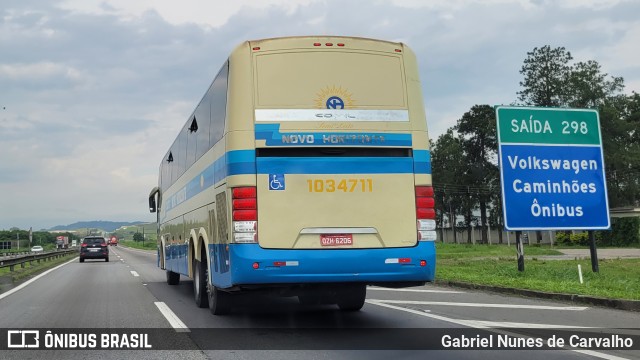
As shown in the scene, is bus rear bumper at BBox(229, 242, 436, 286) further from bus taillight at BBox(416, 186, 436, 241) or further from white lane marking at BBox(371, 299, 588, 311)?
white lane marking at BBox(371, 299, 588, 311)

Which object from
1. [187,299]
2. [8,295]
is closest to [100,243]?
[8,295]

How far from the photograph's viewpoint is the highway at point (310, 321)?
6871 millimetres

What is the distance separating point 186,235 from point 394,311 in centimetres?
476

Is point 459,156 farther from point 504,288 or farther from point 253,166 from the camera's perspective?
point 253,166

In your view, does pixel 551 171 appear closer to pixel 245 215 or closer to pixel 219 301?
pixel 219 301

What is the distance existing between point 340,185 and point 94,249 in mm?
36302

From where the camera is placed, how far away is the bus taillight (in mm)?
8305

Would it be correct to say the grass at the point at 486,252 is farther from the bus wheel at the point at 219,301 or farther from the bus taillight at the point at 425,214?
the bus taillight at the point at 425,214

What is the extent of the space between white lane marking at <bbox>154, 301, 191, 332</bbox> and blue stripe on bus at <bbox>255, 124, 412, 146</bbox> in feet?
9.66

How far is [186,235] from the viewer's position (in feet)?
42.1

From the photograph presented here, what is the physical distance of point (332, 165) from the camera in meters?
8.18

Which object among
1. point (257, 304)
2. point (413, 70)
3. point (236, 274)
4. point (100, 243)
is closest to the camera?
point (236, 274)

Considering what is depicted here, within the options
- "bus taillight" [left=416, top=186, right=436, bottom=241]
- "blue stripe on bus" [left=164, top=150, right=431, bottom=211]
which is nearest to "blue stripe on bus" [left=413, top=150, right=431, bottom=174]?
"blue stripe on bus" [left=164, top=150, right=431, bottom=211]

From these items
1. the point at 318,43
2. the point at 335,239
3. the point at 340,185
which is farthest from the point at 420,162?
the point at 318,43
